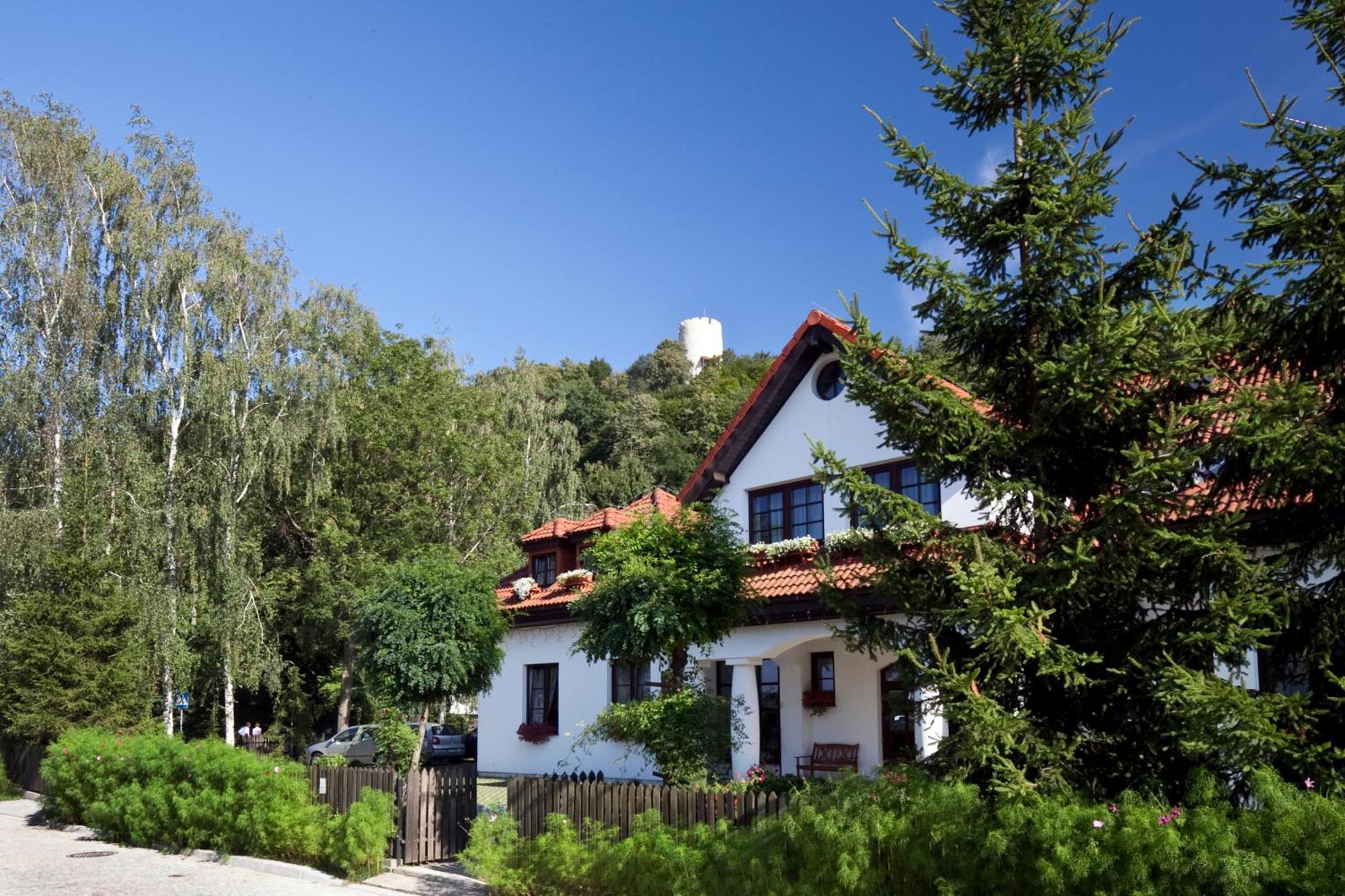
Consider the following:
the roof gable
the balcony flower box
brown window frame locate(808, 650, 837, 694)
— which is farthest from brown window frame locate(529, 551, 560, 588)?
brown window frame locate(808, 650, 837, 694)

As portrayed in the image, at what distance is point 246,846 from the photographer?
14.2 metres

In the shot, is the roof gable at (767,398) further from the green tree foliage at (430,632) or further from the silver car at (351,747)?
the silver car at (351,747)

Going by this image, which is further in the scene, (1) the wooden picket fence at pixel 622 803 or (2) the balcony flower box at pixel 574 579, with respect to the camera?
(2) the balcony flower box at pixel 574 579

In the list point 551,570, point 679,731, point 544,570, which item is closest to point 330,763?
point 679,731

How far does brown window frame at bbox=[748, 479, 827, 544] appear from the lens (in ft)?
64.1

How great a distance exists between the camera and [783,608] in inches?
709

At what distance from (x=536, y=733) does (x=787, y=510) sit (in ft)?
27.2

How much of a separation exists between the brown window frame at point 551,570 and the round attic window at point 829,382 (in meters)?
8.24

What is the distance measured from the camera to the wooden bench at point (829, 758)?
1889 centimetres

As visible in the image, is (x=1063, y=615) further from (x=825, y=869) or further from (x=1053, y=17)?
(x=1053, y=17)

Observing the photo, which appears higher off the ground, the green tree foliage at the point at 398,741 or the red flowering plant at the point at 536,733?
the green tree foliage at the point at 398,741

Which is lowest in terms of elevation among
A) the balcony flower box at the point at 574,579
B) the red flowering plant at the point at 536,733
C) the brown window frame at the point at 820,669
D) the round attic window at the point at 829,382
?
the red flowering plant at the point at 536,733

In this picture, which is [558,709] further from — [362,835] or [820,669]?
[362,835]

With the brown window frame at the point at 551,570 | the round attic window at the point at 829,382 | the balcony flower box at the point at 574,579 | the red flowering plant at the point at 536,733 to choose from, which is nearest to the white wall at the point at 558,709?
the red flowering plant at the point at 536,733
